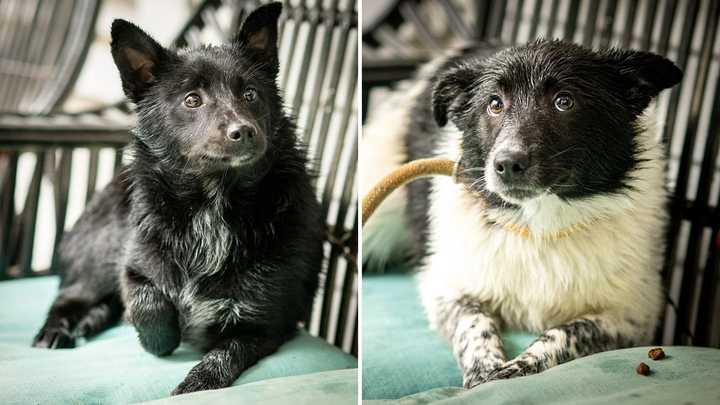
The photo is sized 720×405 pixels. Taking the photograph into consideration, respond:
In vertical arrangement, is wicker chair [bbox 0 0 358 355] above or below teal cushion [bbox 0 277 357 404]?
above

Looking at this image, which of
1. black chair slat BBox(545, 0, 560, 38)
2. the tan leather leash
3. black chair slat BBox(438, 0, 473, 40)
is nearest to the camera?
the tan leather leash

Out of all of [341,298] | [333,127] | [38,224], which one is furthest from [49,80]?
[341,298]

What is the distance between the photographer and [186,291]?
5.42ft

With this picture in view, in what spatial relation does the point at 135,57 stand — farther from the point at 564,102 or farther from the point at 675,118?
the point at 675,118

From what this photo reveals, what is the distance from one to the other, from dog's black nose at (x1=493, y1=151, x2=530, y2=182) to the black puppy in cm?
49

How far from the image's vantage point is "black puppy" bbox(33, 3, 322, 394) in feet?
5.15

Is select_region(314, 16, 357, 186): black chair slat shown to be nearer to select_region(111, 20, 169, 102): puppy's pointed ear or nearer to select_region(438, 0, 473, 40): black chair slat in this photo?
select_region(111, 20, 169, 102): puppy's pointed ear

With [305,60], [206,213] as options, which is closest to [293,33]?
[305,60]

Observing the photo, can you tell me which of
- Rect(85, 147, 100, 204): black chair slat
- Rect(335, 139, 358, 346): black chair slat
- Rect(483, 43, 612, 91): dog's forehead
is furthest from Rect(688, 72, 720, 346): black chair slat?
Rect(85, 147, 100, 204): black chair slat

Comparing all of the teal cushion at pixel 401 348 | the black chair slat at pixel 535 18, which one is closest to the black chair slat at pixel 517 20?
the black chair slat at pixel 535 18

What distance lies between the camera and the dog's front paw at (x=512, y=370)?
1568 mm

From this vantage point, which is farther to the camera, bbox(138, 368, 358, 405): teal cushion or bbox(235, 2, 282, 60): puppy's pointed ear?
bbox(235, 2, 282, 60): puppy's pointed ear

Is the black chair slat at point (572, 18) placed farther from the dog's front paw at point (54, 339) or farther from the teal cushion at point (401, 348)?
the dog's front paw at point (54, 339)

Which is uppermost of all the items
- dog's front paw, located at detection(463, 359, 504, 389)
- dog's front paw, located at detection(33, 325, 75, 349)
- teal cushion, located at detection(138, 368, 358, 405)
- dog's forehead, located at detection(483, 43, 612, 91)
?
dog's forehead, located at detection(483, 43, 612, 91)
